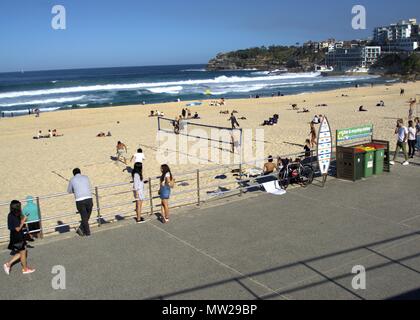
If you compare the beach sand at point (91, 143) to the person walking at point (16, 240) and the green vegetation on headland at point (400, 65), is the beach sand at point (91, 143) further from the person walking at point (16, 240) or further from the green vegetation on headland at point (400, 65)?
the green vegetation on headland at point (400, 65)

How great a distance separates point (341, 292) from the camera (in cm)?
567

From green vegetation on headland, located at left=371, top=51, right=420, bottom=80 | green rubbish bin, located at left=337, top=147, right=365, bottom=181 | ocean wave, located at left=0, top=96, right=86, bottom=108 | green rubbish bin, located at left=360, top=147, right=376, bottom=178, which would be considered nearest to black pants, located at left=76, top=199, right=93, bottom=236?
green rubbish bin, located at left=337, top=147, right=365, bottom=181

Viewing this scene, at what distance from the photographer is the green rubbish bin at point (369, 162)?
37.3 ft

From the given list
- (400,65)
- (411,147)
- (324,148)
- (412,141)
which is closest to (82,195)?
(324,148)

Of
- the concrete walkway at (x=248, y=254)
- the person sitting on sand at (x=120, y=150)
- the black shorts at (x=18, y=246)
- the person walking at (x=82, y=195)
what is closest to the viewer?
the concrete walkway at (x=248, y=254)

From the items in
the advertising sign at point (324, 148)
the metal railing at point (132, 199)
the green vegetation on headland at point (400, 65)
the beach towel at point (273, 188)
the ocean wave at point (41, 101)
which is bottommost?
the metal railing at point (132, 199)

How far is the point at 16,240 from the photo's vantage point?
6.53 m

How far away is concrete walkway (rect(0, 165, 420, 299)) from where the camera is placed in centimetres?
582

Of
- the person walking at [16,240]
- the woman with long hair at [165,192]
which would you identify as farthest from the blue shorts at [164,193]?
the person walking at [16,240]

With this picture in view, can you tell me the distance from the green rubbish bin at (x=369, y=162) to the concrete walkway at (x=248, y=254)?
184cm

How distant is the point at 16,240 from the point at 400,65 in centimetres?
14817

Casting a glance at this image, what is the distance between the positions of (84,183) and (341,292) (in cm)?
471

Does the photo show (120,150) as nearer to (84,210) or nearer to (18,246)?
(84,210)

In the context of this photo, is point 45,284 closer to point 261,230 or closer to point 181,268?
point 181,268
